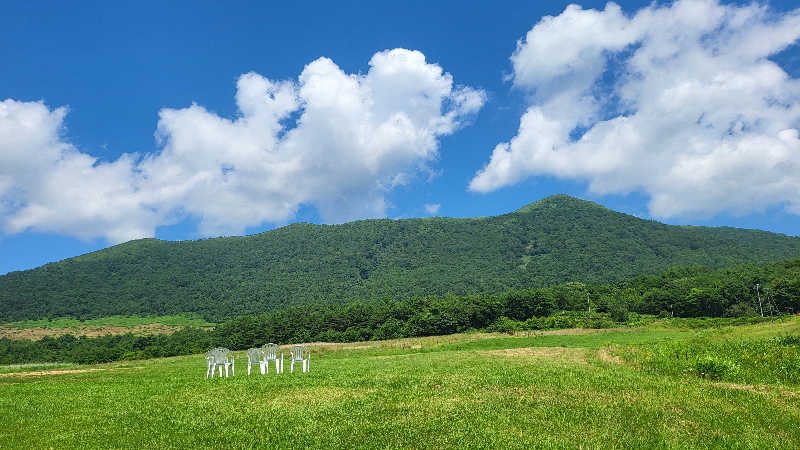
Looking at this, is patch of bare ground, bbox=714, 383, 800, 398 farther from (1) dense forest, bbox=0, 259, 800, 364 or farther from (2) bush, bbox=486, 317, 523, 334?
(1) dense forest, bbox=0, 259, 800, 364

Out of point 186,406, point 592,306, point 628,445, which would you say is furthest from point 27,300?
point 628,445

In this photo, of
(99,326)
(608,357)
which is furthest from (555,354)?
(99,326)

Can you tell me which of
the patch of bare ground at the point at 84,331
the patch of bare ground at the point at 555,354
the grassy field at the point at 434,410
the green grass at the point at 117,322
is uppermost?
the green grass at the point at 117,322

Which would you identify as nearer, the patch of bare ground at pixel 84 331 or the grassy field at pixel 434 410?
the grassy field at pixel 434 410

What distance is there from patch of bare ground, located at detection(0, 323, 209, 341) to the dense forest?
79.4 ft

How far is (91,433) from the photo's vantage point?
13.4 meters

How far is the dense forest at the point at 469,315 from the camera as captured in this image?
100188 millimetres

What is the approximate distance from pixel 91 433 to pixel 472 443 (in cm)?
1100

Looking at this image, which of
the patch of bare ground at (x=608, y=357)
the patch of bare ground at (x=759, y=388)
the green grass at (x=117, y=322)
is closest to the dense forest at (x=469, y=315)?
the green grass at (x=117, y=322)

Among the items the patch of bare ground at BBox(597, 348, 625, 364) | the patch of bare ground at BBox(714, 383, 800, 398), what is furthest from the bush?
the patch of bare ground at BBox(714, 383, 800, 398)

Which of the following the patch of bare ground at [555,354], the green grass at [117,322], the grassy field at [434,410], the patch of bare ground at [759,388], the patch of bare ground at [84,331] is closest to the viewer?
the grassy field at [434,410]

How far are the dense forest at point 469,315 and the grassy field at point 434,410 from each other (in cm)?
7128

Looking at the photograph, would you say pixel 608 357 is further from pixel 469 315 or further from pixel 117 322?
pixel 117 322

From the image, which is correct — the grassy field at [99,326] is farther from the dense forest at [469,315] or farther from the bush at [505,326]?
the bush at [505,326]
